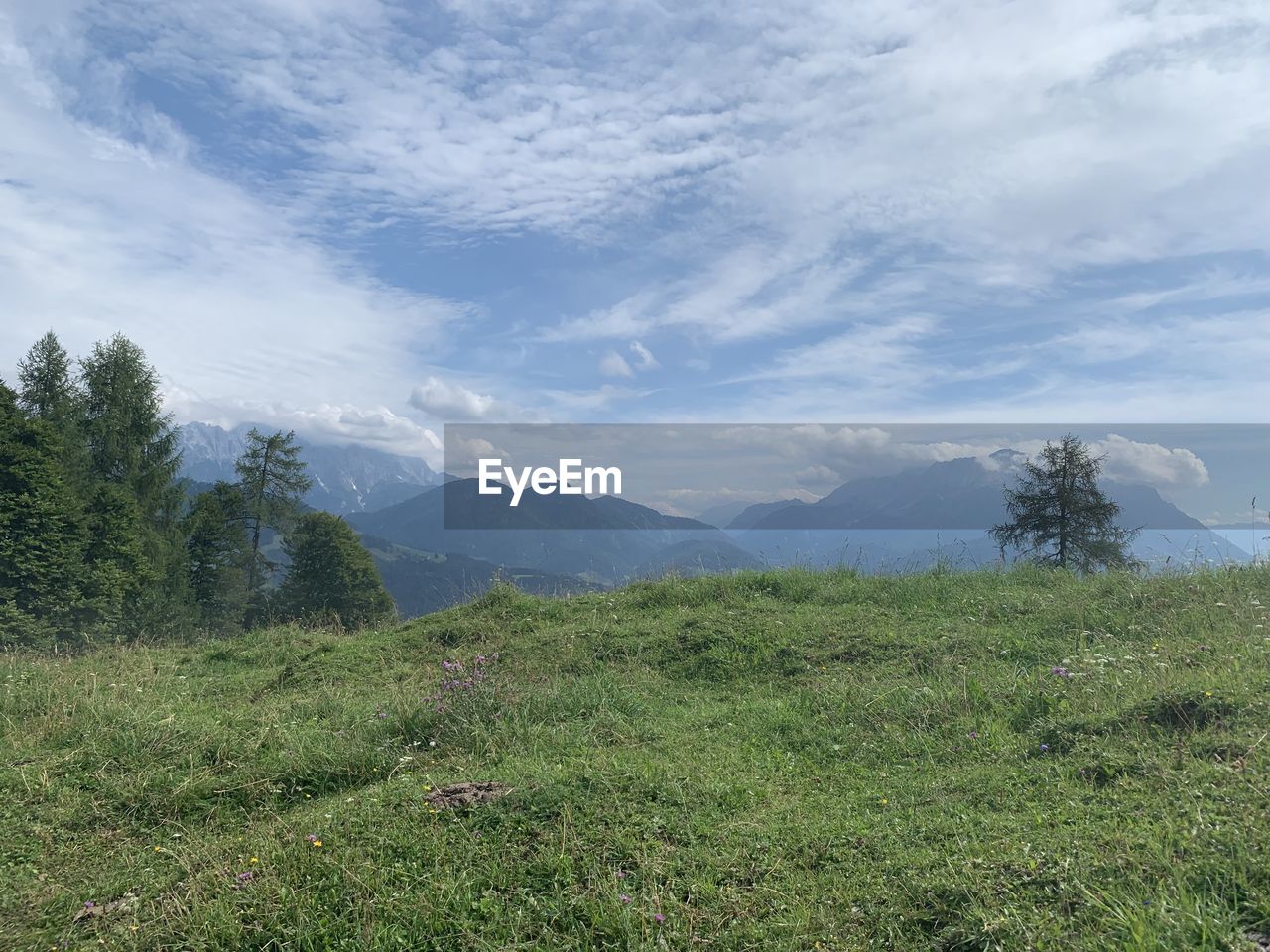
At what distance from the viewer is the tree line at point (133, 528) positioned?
25.1 meters

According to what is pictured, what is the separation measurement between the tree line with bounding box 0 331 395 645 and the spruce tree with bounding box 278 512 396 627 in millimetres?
71

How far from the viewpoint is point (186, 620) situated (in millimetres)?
33000

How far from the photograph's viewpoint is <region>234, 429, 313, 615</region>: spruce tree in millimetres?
40438

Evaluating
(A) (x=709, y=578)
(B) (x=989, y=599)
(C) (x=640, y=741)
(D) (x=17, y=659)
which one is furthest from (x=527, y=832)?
(D) (x=17, y=659)

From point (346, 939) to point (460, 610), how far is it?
936cm

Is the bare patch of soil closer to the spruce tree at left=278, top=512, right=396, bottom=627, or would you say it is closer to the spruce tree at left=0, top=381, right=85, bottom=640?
the spruce tree at left=0, top=381, right=85, bottom=640

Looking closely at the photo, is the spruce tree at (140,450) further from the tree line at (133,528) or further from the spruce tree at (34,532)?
the spruce tree at (34,532)

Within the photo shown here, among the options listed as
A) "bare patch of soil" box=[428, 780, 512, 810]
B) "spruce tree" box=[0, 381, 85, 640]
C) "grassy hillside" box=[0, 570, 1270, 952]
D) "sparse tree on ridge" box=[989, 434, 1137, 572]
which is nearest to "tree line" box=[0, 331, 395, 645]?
"spruce tree" box=[0, 381, 85, 640]

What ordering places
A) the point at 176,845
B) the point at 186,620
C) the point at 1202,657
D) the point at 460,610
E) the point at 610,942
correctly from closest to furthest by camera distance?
the point at 610,942
the point at 176,845
the point at 1202,657
the point at 460,610
the point at 186,620

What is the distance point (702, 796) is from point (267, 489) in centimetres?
4152

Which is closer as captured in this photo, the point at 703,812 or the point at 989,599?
the point at 703,812

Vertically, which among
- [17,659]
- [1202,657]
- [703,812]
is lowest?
[17,659]

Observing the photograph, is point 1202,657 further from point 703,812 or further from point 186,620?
point 186,620

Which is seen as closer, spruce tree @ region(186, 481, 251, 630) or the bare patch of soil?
the bare patch of soil
